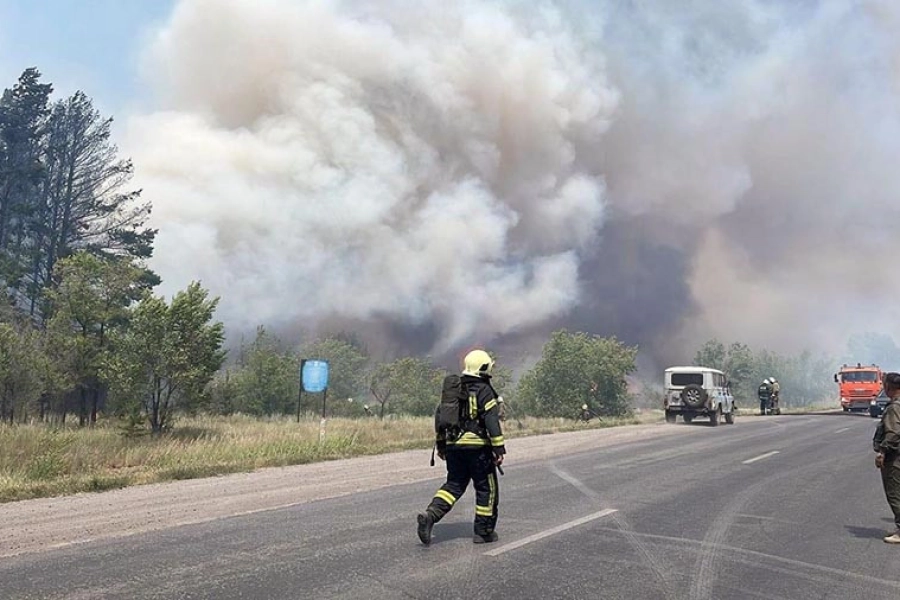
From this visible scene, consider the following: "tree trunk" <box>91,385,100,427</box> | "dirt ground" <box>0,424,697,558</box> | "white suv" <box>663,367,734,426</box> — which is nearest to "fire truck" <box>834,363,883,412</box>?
"white suv" <box>663,367,734,426</box>

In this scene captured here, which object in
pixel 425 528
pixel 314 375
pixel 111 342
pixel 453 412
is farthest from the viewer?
pixel 111 342

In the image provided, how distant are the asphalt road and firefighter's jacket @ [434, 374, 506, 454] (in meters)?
0.83

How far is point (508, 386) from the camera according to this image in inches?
2159

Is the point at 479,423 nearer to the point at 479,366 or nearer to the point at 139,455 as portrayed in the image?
the point at 479,366

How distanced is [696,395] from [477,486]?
19915 millimetres

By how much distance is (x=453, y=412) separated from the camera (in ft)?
19.2

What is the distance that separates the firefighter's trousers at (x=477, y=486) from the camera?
19.2ft

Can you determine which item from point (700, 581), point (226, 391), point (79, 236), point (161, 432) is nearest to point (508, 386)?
point (226, 391)

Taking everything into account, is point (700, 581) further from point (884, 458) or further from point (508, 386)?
point (508, 386)

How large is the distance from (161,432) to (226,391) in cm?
1236

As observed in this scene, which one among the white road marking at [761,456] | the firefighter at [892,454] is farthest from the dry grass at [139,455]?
the firefighter at [892,454]

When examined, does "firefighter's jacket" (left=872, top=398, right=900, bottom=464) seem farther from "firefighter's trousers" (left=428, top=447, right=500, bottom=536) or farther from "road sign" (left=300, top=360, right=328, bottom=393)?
"road sign" (left=300, top=360, right=328, bottom=393)

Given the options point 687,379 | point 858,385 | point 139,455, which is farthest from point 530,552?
point 858,385

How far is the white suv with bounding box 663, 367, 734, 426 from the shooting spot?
942 inches
